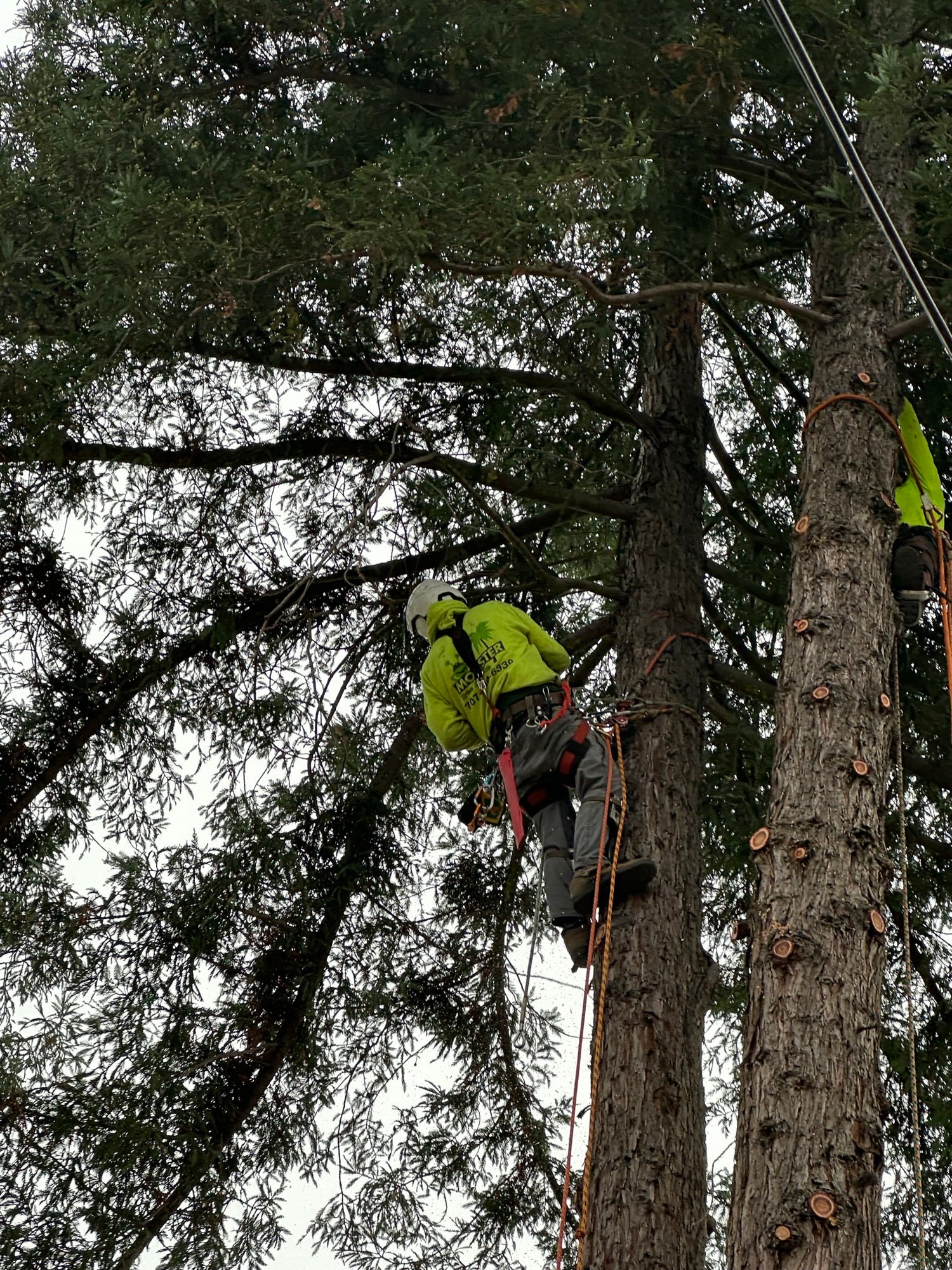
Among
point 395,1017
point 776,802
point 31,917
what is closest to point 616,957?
point 776,802

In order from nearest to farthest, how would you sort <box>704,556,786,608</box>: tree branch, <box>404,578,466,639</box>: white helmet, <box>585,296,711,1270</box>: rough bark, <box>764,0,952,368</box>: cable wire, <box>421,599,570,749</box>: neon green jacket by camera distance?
<box>764,0,952,368</box>: cable wire < <box>585,296,711,1270</box>: rough bark < <box>421,599,570,749</box>: neon green jacket < <box>404,578,466,639</box>: white helmet < <box>704,556,786,608</box>: tree branch

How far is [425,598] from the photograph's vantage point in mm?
6055

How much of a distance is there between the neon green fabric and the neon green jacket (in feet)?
4.62

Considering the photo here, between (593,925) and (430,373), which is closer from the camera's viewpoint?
(593,925)

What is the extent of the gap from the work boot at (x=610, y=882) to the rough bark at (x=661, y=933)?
0.32ft

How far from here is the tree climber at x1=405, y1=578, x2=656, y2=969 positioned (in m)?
5.36

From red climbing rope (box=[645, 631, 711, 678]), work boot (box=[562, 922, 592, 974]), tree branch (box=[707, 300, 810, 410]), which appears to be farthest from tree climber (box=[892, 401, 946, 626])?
work boot (box=[562, 922, 592, 974])

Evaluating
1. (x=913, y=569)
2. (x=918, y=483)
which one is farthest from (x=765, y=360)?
(x=913, y=569)

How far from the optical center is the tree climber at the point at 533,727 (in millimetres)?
5355

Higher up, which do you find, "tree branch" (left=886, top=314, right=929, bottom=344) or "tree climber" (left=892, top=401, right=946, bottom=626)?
"tree branch" (left=886, top=314, right=929, bottom=344)

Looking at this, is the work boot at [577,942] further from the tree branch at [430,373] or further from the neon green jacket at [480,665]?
the tree branch at [430,373]

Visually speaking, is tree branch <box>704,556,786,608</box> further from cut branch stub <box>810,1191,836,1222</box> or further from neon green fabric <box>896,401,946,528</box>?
cut branch stub <box>810,1191,836,1222</box>

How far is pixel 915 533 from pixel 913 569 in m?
0.31

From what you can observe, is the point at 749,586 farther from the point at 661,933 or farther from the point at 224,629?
the point at 224,629
